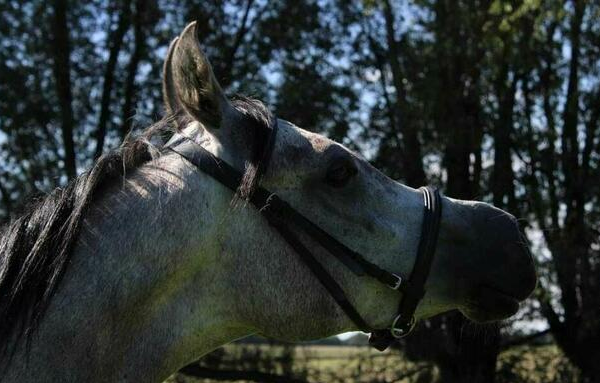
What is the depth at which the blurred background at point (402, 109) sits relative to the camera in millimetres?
A: 9422

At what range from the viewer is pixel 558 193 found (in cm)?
1017

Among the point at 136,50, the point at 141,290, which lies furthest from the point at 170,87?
the point at 136,50

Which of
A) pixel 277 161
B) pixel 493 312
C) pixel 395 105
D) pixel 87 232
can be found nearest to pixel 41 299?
pixel 87 232

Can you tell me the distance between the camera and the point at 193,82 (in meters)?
2.71

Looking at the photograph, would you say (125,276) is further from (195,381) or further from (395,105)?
(395,105)

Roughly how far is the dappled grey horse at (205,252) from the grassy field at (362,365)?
7.35 meters

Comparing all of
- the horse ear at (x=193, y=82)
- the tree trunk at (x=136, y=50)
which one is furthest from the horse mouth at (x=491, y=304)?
the tree trunk at (x=136, y=50)

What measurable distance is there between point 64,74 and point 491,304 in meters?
9.17

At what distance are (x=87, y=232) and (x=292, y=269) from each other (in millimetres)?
785

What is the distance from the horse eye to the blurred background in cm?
608

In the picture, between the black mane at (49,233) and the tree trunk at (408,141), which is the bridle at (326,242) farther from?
the tree trunk at (408,141)

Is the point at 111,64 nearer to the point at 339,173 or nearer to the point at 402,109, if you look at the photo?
the point at 402,109

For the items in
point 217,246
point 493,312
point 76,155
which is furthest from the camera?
point 76,155

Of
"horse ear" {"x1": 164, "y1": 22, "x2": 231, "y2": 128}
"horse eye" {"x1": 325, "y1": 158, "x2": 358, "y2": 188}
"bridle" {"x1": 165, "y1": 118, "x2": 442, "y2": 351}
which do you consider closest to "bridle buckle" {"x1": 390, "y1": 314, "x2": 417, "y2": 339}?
"bridle" {"x1": 165, "y1": 118, "x2": 442, "y2": 351}
